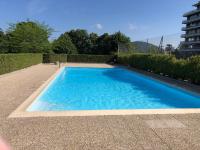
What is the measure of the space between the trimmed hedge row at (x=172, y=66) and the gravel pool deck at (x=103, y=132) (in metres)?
7.20

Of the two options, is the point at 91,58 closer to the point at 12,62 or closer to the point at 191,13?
the point at 12,62

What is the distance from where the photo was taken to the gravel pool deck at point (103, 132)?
394 centimetres

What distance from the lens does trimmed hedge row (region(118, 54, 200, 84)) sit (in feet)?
40.8

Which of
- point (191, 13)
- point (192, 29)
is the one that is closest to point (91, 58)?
point (192, 29)

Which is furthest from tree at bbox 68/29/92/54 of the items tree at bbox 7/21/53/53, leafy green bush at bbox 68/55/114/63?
tree at bbox 7/21/53/53

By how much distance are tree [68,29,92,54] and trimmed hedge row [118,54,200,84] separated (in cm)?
3326

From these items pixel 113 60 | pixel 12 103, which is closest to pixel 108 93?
pixel 12 103

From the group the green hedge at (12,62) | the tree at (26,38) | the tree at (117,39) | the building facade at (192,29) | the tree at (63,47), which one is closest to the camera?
the green hedge at (12,62)

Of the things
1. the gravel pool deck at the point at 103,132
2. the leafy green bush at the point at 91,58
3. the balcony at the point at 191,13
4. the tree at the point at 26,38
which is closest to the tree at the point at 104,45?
the leafy green bush at the point at 91,58

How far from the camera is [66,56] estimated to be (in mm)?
36469

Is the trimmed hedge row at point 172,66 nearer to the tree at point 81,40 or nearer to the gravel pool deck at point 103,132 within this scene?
the gravel pool deck at point 103,132

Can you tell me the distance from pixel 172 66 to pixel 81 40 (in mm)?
45533

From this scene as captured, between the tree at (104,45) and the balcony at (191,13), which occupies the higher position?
the balcony at (191,13)

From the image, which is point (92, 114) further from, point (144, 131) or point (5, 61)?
point (5, 61)
